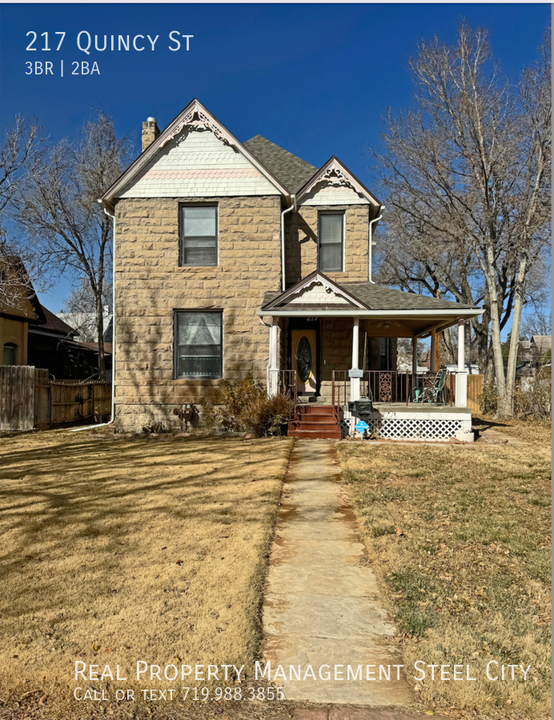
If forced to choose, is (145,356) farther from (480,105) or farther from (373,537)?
(480,105)

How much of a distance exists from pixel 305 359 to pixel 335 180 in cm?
564

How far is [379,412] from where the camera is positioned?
42.7 feet

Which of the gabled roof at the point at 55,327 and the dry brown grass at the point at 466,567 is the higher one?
the gabled roof at the point at 55,327

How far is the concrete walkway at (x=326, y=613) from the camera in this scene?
2.89 meters

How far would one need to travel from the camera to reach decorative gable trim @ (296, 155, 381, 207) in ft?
49.4

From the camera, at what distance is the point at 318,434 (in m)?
12.6

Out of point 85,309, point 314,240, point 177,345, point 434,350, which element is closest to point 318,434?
point 177,345

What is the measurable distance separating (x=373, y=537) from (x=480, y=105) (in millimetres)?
19833

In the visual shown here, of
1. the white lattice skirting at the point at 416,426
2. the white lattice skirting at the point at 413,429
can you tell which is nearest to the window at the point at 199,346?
the white lattice skirting at the point at 416,426

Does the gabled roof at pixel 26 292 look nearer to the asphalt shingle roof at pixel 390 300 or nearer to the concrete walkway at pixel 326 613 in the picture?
the asphalt shingle roof at pixel 390 300

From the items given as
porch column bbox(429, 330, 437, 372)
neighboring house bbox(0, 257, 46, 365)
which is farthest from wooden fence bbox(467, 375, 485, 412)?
neighboring house bbox(0, 257, 46, 365)

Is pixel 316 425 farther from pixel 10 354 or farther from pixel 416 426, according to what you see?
pixel 10 354

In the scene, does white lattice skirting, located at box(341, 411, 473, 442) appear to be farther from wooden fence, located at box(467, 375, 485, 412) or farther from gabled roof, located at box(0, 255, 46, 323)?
gabled roof, located at box(0, 255, 46, 323)

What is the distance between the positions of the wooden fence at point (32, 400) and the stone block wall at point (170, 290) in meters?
2.75
